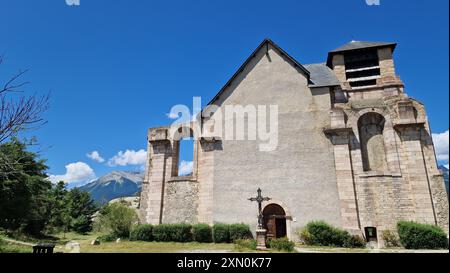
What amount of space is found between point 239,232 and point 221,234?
1.12 m

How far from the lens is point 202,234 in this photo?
16.5 meters

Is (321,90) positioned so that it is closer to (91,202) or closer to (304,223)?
(304,223)

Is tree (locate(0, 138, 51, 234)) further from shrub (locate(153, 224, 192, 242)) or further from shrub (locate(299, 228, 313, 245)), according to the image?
shrub (locate(299, 228, 313, 245))

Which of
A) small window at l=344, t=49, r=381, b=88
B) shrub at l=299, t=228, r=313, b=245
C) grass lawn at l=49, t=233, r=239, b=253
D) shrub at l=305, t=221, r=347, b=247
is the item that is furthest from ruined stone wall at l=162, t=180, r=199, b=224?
small window at l=344, t=49, r=381, b=88

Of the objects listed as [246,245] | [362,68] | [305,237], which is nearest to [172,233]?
[246,245]

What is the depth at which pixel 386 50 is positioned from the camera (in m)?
21.0

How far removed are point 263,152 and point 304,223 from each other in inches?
198

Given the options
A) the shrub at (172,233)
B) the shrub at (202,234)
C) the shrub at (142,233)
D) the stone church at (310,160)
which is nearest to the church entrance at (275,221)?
the stone church at (310,160)

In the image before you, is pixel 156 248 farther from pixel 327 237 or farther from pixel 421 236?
pixel 421 236

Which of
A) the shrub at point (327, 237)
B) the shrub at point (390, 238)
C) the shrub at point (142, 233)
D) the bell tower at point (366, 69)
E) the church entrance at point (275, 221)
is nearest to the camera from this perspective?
the shrub at point (327, 237)

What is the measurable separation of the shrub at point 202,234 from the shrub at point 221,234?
0.43 meters

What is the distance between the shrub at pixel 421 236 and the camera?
13055 mm

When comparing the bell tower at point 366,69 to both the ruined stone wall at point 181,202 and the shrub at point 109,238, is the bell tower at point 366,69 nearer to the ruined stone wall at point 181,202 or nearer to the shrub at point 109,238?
the ruined stone wall at point 181,202

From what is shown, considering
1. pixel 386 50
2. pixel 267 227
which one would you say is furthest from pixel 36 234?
pixel 386 50
